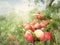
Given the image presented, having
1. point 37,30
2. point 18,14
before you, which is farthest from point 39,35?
point 18,14

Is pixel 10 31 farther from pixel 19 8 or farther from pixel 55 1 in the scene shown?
pixel 55 1

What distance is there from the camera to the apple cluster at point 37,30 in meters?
1.17

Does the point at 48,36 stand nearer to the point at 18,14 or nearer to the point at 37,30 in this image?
the point at 37,30

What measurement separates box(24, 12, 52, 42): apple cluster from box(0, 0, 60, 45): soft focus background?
0.03 m

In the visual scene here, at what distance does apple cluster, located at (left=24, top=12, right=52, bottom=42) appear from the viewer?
1.17 m

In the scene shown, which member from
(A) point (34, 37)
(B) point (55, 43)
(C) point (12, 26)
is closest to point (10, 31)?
(C) point (12, 26)

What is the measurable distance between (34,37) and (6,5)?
0.83ft

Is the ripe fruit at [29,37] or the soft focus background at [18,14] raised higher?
the soft focus background at [18,14]

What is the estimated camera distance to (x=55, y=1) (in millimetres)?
1263

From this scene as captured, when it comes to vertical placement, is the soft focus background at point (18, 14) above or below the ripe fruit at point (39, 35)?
above

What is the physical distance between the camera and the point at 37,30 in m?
1.18

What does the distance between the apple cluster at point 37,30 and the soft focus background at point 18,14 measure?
3 centimetres

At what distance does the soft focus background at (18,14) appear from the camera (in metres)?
1.20

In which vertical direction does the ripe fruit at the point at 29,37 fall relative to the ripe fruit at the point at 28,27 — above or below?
below
